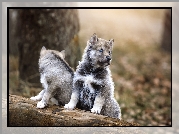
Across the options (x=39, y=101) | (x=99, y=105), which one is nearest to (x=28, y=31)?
(x=39, y=101)

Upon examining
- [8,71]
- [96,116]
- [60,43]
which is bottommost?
[96,116]

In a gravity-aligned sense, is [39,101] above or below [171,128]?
above

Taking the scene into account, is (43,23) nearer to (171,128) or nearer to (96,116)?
(96,116)

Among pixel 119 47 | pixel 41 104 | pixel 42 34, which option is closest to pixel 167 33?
pixel 119 47

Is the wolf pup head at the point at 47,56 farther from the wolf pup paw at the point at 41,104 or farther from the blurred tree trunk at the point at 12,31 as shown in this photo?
the blurred tree trunk at the point at 12,31

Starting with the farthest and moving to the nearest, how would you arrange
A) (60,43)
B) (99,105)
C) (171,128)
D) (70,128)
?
1. (171,128)
2. (60,43)
3. (70,128)
4. (99,105)

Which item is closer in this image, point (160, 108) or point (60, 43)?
point (60, 43)

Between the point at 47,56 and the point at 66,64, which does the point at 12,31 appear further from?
the point at 66,64
